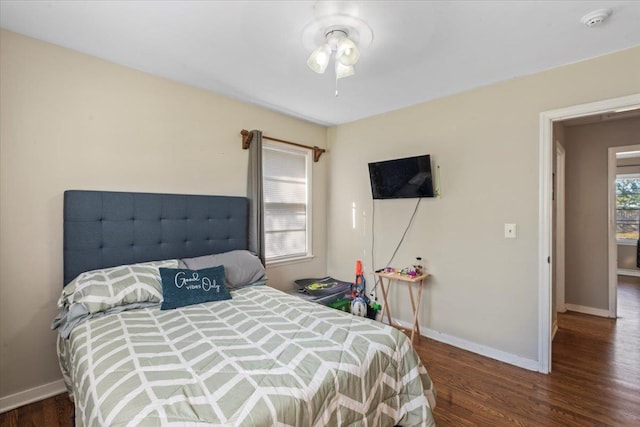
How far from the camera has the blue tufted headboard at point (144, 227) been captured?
2.11 m

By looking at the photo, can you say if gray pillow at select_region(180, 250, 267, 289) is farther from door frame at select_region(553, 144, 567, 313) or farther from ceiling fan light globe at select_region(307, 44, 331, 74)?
door frame at select_region(553, 144, 567, 313)

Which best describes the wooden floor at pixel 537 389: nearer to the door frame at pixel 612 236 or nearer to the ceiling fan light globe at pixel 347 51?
the door frame at pixel 612 236

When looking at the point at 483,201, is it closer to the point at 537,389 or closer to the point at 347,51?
the point at 537,389

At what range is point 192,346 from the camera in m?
1.50

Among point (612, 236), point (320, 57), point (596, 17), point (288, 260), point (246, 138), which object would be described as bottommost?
point (288, 260)

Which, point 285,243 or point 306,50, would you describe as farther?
point 285,243

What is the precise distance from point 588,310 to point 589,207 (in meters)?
1.32

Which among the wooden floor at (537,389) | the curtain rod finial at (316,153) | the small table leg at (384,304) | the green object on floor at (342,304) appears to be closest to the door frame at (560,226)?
the wooden floor at (537,389)

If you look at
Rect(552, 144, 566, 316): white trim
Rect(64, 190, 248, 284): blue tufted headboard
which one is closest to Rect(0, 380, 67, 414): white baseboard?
Rect(64, 190, 248, 284): blue tufted headboard

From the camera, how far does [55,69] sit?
6.79 feet

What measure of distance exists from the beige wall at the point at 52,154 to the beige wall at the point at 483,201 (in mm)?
2262

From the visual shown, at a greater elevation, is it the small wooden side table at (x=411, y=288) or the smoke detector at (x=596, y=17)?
the smoke detector at (x=596, y=17)

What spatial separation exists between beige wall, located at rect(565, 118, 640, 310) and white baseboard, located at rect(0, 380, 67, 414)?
5504 millimetres

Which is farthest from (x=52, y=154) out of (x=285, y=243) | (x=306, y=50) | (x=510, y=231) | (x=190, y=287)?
(x=510, y=231)
